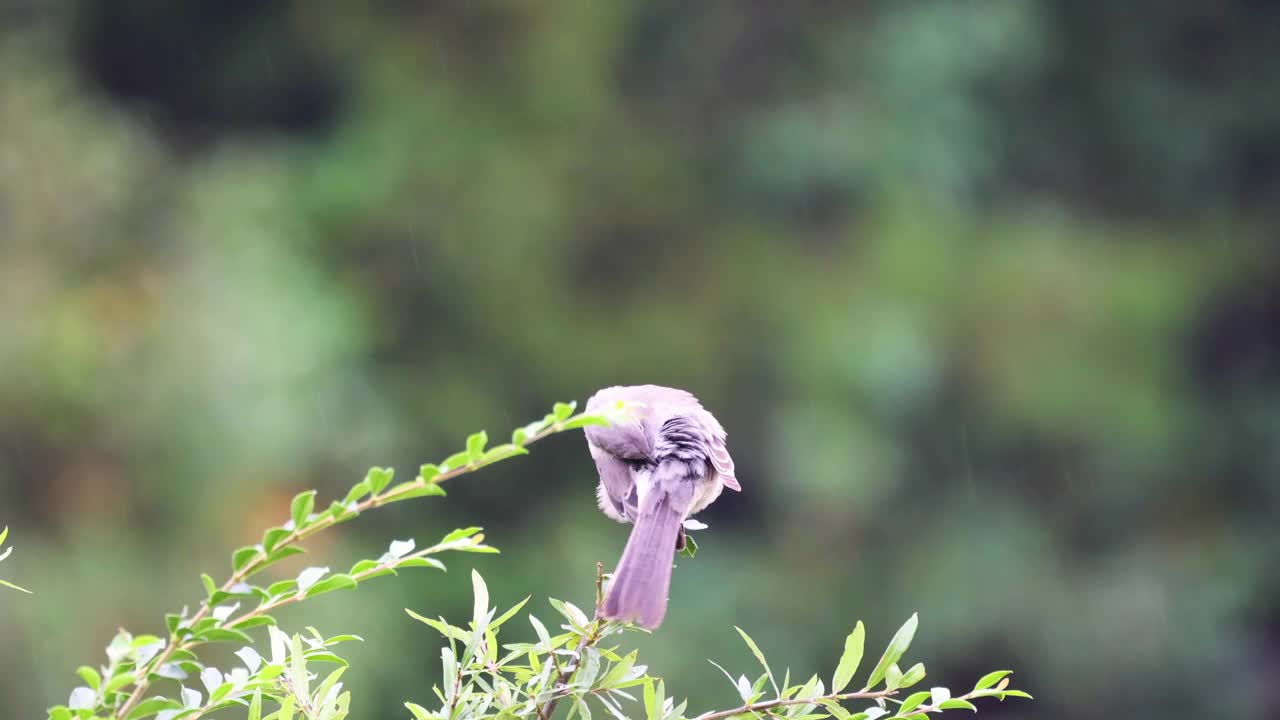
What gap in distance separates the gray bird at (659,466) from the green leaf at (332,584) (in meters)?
0.76

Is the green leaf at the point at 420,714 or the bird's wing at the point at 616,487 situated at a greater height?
the bird's wing at the point at 616,487

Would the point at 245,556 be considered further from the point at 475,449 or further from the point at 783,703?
the point at 783,703

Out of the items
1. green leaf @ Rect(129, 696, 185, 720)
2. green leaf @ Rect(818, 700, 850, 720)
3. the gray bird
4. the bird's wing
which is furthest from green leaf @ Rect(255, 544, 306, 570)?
the bird's wing

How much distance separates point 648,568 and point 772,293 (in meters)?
6.34

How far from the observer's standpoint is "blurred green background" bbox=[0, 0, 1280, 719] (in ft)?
23.4

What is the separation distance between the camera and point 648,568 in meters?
1.65

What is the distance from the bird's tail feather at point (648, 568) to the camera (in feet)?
4.87

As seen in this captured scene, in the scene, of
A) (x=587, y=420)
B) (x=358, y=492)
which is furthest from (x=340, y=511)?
(x=587, y=420)

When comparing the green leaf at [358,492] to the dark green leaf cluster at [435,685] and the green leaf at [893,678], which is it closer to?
the dark green leaf cluster at [435,685]

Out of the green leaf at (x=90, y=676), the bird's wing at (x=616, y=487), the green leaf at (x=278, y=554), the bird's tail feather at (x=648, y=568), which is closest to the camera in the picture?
the green leaf at (x=90, y=676)

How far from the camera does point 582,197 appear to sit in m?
7.75

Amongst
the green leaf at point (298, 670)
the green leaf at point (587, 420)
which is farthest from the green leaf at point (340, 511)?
the green leaf at point (298, 670)

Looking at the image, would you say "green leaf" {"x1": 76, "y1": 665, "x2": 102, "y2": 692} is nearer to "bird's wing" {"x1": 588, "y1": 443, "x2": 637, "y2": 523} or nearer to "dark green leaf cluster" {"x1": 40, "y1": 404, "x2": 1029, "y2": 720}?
"dark green leaf cluster" {"x1": 40, "y1": 404, "x2": 1029, "y2": 720}

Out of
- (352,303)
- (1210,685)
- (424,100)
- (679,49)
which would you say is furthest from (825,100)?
(1210,685)
